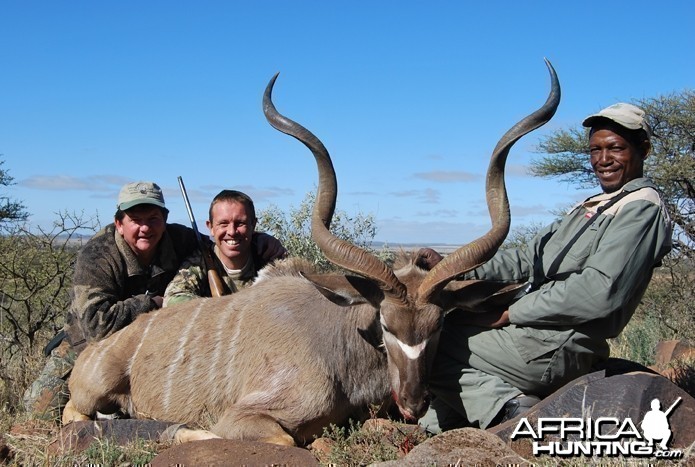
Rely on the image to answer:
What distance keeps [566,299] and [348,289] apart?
4.25 feet

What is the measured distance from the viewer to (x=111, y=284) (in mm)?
5531

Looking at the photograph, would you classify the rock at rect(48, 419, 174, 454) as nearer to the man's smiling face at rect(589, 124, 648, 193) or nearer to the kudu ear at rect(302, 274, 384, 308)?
the kudu ear at rect(302, 274, 384, 308)

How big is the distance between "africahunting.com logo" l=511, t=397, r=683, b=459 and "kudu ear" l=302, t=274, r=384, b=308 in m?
1.16

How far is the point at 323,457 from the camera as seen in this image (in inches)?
162

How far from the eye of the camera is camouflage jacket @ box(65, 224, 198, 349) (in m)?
5.44

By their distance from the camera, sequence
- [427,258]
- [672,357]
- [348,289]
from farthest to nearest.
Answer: [672,357] < [427,258] < [348,289]

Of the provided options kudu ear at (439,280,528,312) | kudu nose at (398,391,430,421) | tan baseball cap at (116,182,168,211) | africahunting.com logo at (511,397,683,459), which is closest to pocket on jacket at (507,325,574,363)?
kudu ear at (439,280,528,312)

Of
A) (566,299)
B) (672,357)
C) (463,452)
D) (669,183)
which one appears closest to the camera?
(463,452)

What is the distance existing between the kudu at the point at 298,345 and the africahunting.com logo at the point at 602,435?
676 mm

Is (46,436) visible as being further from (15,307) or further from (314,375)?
(15,307)

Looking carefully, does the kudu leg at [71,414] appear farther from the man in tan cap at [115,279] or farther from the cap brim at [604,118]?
the cap brim at [604,118]

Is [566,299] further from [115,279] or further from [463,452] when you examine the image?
[115,279]

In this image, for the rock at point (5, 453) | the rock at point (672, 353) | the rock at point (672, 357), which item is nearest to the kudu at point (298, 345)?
the rock at point (5, 453)

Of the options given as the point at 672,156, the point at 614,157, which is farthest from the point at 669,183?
the point at 614,157
